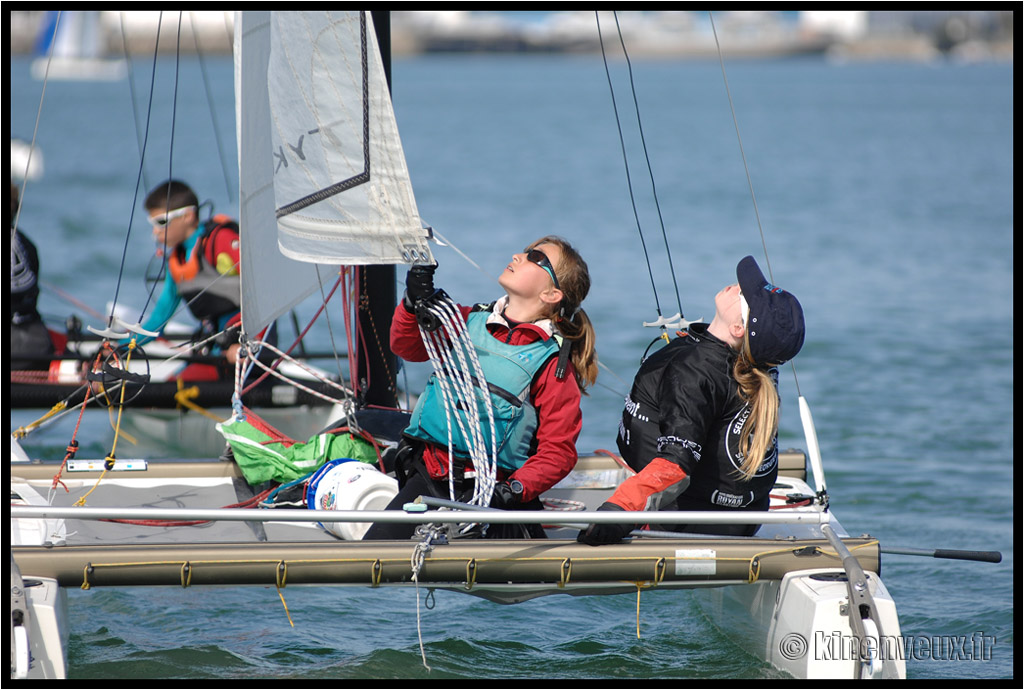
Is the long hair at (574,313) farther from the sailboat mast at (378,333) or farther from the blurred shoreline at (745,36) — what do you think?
the blurred shoreline at (745,36)

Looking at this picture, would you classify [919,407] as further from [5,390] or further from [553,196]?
Answer: [553,196]

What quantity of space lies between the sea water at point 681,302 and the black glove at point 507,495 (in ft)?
2.47

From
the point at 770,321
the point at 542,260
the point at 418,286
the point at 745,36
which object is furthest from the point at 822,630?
the point at 745,36

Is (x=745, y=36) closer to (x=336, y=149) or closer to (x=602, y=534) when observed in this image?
(x=336, y=149)

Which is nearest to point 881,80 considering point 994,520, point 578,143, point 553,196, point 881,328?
point 578,143

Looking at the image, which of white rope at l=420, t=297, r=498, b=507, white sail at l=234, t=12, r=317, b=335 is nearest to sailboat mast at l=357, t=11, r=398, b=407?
white sail at l=234, t=12, r=317, b=335

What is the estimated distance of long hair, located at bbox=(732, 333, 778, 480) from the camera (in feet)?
10.8

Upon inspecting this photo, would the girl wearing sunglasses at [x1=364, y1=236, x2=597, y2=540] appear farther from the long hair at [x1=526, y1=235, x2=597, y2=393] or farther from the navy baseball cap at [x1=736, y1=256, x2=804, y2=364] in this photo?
the navy baseball cap at [x1=736, y1=256, x2=804, y2=364]

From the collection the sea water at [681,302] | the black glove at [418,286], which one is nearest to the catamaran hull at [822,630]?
the sea water at [681,302]

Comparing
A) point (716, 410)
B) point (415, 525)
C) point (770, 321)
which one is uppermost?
point (770, 321)

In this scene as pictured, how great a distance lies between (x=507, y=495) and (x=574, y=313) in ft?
1.95

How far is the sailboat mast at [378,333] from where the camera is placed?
459 centimetres

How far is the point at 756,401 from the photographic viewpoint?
10.9 ft

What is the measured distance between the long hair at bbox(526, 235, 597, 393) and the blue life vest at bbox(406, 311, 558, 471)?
66 mm
